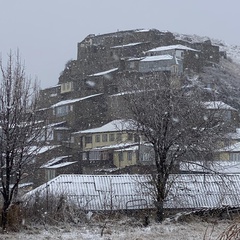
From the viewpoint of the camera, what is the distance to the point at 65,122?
194ft

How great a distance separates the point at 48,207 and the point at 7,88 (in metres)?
3.50

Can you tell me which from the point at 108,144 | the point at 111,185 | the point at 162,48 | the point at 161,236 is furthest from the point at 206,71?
the point at 161,236

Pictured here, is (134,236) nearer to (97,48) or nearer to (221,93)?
(221,93)

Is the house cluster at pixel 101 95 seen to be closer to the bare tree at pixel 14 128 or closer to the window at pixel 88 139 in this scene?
the window at pixel 88 139

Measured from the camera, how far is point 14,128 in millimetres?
13617

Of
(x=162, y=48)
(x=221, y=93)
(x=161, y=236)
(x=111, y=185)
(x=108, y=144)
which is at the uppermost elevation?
(x=162, y=48)

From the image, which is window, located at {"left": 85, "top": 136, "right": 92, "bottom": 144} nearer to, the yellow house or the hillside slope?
the yellow house

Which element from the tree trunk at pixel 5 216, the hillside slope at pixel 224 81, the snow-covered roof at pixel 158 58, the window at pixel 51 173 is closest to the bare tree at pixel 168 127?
the tree trunk at pixel 5 216

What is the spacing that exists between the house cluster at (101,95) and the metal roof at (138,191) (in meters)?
16.9

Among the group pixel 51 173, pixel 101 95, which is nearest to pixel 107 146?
pixel 51 173

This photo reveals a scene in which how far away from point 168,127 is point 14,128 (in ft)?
15.3

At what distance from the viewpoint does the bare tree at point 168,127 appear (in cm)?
1627

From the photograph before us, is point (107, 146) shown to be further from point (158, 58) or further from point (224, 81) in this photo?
point (224, 81)

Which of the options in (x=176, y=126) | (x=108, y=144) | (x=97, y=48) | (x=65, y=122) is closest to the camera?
(x=176, y=126)
